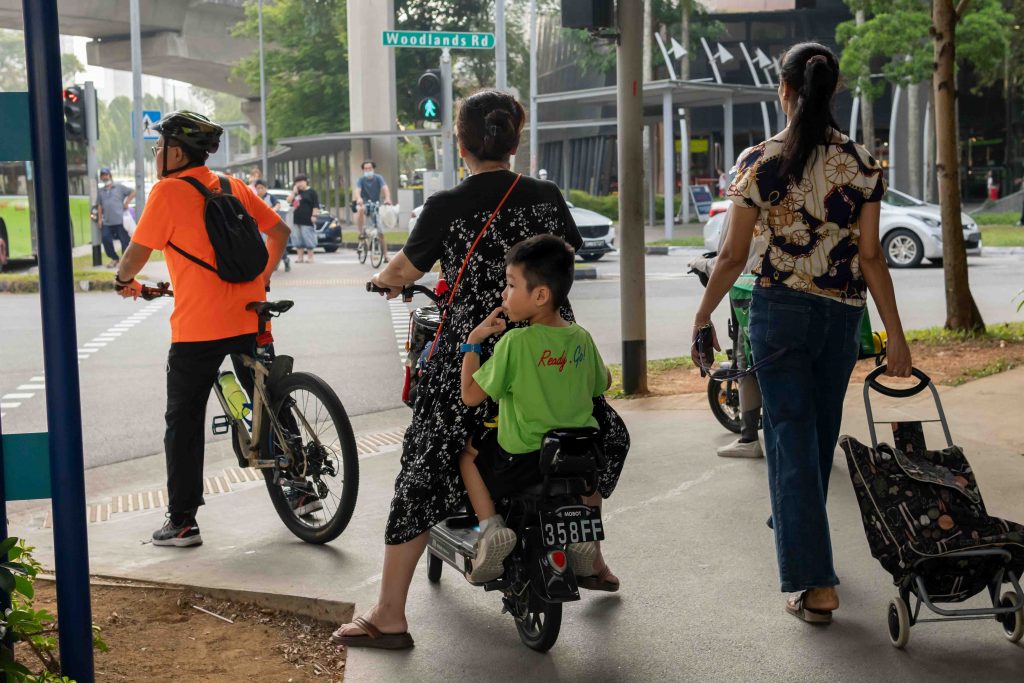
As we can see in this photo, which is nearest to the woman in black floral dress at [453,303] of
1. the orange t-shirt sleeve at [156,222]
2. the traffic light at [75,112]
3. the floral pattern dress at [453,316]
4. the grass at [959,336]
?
the floral pattern dress at [453,316]

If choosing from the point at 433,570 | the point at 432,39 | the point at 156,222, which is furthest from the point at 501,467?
the point at 432,39

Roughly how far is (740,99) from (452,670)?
33.7 m

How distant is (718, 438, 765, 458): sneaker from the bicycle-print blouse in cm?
269

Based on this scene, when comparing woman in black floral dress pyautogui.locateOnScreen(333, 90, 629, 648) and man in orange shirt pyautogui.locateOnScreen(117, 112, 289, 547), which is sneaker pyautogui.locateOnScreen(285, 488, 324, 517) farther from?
woman in black floral dress pyautogui.locateOnScreen(333, 90, 629, 648)

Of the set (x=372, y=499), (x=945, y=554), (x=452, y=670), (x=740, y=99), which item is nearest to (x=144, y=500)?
(x=372, y=499)

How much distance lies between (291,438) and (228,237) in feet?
2.98

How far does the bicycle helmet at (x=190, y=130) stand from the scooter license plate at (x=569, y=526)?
257cm

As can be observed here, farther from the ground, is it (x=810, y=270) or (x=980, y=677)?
(x=810, y=270)

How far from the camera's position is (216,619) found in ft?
15.4

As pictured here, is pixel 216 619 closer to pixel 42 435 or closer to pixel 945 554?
pixel 42 435

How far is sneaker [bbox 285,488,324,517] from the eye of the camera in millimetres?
5734

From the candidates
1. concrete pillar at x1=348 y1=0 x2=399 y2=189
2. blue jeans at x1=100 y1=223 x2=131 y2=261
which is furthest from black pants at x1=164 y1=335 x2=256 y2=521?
concrete pillar at x1=348 y1=0 x2=399 y2=189

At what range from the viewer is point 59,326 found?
3.08 metres

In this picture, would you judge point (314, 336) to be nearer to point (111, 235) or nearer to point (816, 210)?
point (816, 210)
